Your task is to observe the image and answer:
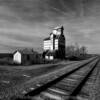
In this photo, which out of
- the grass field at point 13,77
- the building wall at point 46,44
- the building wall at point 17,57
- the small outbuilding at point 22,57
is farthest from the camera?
the building wall at point 46,44

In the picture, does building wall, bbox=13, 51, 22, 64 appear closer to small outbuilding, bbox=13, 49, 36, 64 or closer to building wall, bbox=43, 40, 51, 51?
small outbuilding, bbox=13, 49, 36, 64

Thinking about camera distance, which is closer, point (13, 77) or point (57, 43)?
point (13, 77)

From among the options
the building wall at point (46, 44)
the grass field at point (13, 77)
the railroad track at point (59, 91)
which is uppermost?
the building wall at point (46, 44)

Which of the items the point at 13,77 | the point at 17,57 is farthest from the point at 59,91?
the point at 17,57

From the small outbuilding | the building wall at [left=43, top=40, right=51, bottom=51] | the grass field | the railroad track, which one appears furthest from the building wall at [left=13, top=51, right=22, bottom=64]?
the railroad track

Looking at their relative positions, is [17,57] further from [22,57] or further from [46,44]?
[46,44]

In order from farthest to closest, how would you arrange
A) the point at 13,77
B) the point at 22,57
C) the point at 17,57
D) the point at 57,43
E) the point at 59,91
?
the point at 57,43 → the point at 17,57 → the point at 22,57 → the point at 13,77 → the point at 59,91

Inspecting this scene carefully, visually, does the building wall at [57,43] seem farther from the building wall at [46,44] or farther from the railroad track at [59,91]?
the railroad track at [59,91]

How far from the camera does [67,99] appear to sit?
385 centimetres

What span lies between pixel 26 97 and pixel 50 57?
39.8m

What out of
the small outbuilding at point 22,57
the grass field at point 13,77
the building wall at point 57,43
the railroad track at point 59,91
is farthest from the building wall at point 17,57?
the railroad track at point 59,91

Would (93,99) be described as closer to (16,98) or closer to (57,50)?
(16,98)

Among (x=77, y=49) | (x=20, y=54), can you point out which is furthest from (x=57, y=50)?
(x=77, y=49)

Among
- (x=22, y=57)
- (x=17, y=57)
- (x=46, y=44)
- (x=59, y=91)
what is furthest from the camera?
(x=46, y=44)
